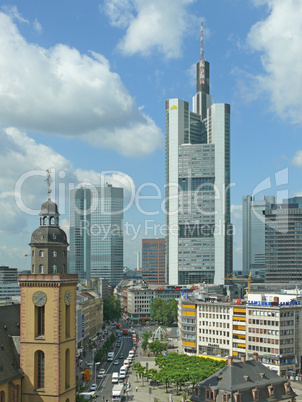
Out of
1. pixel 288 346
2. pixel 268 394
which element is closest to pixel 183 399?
pixel 268 394

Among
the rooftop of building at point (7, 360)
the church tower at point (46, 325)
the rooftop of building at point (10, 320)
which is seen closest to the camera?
the rooftop of building at point (7, 360)

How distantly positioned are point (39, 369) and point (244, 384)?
37.4 metres

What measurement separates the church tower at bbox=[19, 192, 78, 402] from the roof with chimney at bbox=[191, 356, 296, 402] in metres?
26.3

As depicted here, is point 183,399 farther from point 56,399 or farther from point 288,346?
point 56,399

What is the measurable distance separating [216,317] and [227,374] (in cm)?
6869

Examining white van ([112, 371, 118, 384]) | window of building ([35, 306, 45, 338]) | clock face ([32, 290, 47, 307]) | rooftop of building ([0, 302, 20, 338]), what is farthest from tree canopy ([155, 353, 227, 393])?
clock face ([32, 290, 47, 307])

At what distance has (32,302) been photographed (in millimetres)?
71688

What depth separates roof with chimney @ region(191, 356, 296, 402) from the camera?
8713cm

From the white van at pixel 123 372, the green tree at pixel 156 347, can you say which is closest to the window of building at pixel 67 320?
the white van at pixel 123 372

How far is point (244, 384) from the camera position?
89062 millimetres

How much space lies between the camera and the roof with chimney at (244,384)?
8713 cm

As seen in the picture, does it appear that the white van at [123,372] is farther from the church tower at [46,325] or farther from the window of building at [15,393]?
the window of building at [15,393]

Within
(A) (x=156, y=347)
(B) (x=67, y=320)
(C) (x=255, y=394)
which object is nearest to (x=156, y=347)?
(A) (x=156, y=347)

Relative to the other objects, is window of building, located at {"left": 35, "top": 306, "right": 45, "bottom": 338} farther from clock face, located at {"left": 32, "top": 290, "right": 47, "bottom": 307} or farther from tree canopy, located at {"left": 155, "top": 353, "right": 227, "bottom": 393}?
tree canopy, located at {"left": 155, "top": 353, "right": 227, "bottom": 393}
